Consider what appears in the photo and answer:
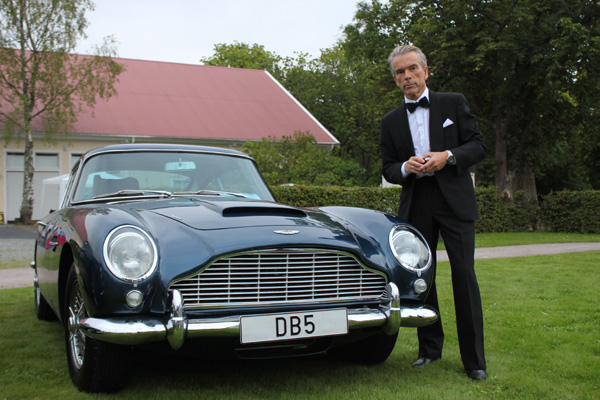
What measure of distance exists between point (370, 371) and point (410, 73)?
189 cm

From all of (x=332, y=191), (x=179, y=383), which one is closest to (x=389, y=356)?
(x=179, y=383)

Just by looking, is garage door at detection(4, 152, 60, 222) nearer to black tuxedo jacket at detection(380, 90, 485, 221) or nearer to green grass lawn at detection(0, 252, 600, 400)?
green grass lawn at detection(0, 252, 600, 400)

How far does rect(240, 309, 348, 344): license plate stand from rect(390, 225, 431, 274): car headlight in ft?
1.80

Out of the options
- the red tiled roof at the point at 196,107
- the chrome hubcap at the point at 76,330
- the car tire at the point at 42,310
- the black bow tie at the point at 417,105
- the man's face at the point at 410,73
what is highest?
the red tiled roof at the point at 196,107

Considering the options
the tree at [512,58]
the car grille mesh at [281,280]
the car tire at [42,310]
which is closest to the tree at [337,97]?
the tree at [512,58]

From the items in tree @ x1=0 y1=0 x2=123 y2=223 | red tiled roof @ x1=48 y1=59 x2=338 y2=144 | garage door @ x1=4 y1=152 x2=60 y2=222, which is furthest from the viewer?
red tiled roof @ x1=48 y1=59 x2=338 y2=144

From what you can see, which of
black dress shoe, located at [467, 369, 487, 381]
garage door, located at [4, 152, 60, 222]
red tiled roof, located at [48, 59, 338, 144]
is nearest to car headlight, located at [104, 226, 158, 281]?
black dress shoe, located at [467, 369, 487, 381]

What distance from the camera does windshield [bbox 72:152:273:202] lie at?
13.1 ft

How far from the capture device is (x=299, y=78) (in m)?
37.3

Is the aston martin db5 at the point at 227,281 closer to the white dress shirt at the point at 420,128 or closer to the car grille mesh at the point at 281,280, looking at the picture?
the car grille mesh at the point at 281,280

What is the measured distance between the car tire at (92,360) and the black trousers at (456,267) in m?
1.85

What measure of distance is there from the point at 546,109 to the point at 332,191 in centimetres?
1204

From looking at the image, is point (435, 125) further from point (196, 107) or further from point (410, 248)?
point (196, 107)

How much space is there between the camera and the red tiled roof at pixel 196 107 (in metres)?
22.1
